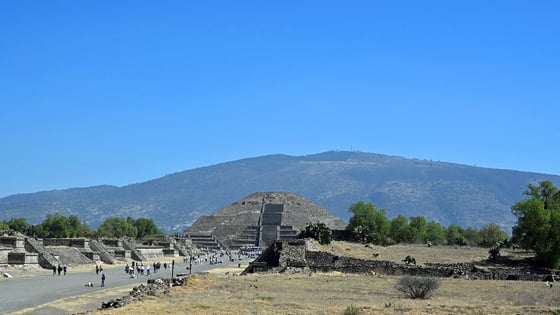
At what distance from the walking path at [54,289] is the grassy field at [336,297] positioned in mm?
5157

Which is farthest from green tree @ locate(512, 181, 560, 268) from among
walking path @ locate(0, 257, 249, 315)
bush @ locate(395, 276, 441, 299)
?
walking path @ locate(0, 257, 249, 315)

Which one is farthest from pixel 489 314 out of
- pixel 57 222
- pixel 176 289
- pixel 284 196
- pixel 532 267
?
pixel 284 196

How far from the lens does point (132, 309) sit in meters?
28.6

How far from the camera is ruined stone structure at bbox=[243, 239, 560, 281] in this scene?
47688 millimetres

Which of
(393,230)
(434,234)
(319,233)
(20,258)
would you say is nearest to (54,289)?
(20,258)

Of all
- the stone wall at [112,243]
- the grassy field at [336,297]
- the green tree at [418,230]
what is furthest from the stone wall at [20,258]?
the green tree at [418,230]

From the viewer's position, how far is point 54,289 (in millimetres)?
45562

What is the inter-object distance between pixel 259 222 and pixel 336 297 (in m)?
126

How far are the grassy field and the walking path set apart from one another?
5.16m

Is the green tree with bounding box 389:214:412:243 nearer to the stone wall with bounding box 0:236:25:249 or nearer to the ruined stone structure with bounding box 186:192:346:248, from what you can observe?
the ruined stone structure with bounding box 186:192:346:248

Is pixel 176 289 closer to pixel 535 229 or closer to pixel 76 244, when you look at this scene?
pixel 535 229

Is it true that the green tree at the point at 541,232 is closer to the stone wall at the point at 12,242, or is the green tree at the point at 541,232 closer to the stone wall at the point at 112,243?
the stone wall at the point at 12,242

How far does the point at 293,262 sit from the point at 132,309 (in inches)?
1063

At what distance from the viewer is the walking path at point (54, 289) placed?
3575 centimetres
